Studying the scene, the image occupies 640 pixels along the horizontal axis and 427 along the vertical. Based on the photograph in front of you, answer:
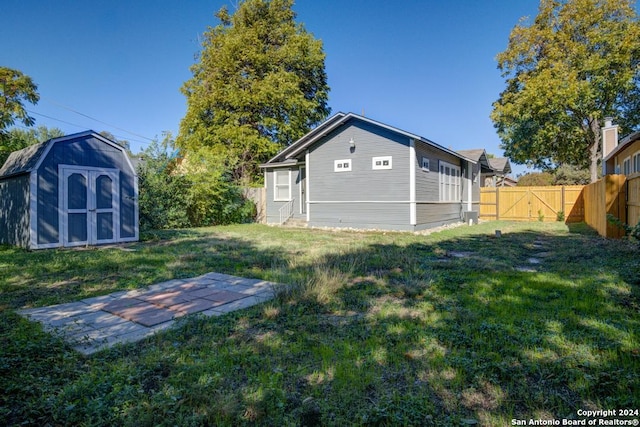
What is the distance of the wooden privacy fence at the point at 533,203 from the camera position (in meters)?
18.0

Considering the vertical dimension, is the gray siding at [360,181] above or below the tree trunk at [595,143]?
below

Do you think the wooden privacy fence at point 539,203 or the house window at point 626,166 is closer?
the house window at point 626,166

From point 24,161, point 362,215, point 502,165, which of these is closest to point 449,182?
point 362,215

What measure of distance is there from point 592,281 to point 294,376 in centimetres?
466

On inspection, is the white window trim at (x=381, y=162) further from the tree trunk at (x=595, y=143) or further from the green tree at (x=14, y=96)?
the tree trunk at (x=595, y=143)

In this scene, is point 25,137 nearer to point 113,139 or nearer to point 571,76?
point 113,139

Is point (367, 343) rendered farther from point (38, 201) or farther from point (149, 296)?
point (38, 201)

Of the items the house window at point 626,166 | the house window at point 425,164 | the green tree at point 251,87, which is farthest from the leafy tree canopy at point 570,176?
the house window at point 425,164

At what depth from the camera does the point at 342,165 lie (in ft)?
47.2

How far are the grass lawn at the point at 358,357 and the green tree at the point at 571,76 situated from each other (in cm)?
1842

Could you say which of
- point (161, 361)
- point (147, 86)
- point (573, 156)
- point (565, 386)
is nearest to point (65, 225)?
point (161, 361)

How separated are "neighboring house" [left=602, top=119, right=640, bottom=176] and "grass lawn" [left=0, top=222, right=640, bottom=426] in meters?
A: 7.33

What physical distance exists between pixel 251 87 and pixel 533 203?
59.2 feet

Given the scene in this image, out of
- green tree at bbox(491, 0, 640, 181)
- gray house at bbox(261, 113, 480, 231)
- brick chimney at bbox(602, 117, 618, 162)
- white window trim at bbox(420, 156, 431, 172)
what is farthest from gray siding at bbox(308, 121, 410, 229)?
green tree at bbox(491, 0, 640, 181)
